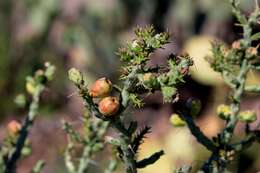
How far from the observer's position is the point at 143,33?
1554 mm

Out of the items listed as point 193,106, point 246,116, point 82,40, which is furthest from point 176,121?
point 82,40

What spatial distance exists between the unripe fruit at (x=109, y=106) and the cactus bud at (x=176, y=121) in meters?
0.53

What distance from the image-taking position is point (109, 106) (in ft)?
4.84

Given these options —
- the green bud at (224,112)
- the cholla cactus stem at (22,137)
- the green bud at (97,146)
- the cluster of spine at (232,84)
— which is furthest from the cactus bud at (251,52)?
the cholla cactus stem at (22,137)

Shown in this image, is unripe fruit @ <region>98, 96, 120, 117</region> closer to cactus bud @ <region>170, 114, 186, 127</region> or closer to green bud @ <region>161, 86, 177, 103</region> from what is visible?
green bud @ <region>161, 86, 177, 103</region>

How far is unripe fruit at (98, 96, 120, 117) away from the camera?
1478mm

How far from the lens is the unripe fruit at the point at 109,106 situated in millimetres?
1478

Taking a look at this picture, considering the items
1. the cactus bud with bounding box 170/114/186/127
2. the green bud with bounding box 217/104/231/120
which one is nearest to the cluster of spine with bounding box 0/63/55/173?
the cactus bud with bounding box 170/114/186/127

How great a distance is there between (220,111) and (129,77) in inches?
20.4

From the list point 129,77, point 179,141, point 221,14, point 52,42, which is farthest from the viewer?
point 52,42

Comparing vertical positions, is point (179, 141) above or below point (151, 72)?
above

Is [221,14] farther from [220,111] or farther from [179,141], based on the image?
[220,111]

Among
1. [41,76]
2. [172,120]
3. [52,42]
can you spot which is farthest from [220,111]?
[52,42]

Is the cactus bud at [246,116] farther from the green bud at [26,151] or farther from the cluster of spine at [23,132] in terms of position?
the green bud at [26,151]
